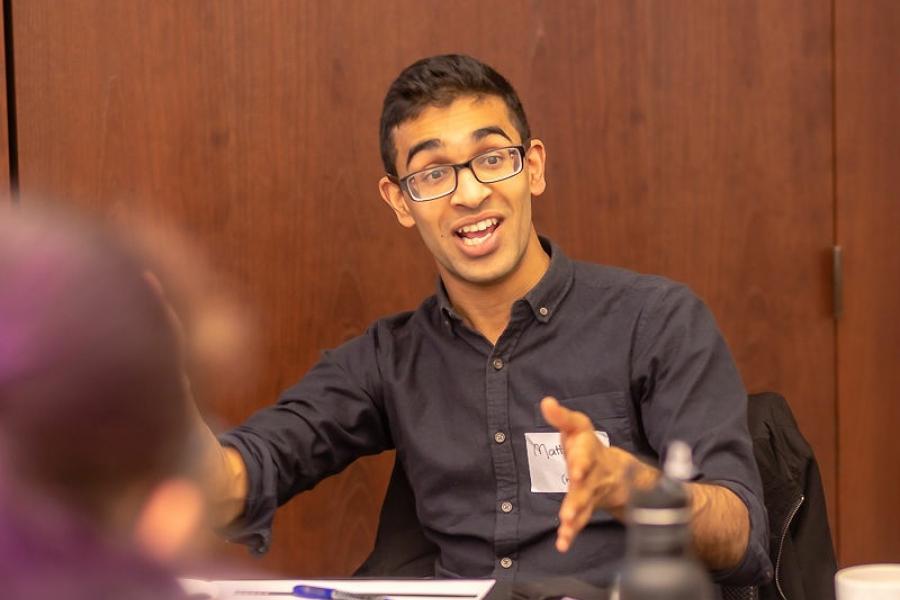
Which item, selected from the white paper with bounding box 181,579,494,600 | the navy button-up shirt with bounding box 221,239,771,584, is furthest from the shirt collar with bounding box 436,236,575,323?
the white paper with bounding box 181,579,494,600

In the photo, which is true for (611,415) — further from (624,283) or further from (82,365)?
(82,365)

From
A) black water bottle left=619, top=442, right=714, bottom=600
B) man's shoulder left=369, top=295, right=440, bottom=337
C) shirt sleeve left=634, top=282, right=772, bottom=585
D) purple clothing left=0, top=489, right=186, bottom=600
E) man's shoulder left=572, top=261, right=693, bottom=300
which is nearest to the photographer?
purple clothing left=0, top=489, right=186, bottom=600

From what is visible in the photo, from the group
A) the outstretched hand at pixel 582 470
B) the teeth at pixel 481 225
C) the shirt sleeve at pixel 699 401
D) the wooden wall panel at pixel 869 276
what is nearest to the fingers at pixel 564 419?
the outstretched hand at pixel 582 470

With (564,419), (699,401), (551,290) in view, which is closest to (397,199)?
(551,290)

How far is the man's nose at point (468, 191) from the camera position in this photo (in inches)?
70.1

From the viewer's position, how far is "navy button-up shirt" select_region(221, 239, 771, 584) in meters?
1.62

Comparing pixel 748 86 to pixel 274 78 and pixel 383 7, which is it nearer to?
pixel 383 7

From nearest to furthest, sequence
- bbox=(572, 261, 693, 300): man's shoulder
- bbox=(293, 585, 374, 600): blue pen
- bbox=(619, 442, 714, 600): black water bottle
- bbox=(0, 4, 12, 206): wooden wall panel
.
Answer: bbox=(619, 442, 714, 600): black water bottle
bbox=(293, 585, 374, 600): blue pen
bbox=(572, 261, 693, 300): man's shoulder
bbox=(0, 4, 12, 206): wooden wall panel

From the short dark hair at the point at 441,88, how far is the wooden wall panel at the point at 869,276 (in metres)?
1.02

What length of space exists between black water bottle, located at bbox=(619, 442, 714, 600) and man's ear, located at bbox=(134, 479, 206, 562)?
1.11 ft

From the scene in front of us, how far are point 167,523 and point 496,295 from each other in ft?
4.90

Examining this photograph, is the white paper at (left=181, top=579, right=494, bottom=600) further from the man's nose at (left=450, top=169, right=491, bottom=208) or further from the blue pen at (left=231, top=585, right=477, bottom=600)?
the man's nose at (left=450, top=169, right=491, bottom=208)

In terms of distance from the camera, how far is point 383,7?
2.38m

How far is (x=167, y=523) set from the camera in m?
0.35
